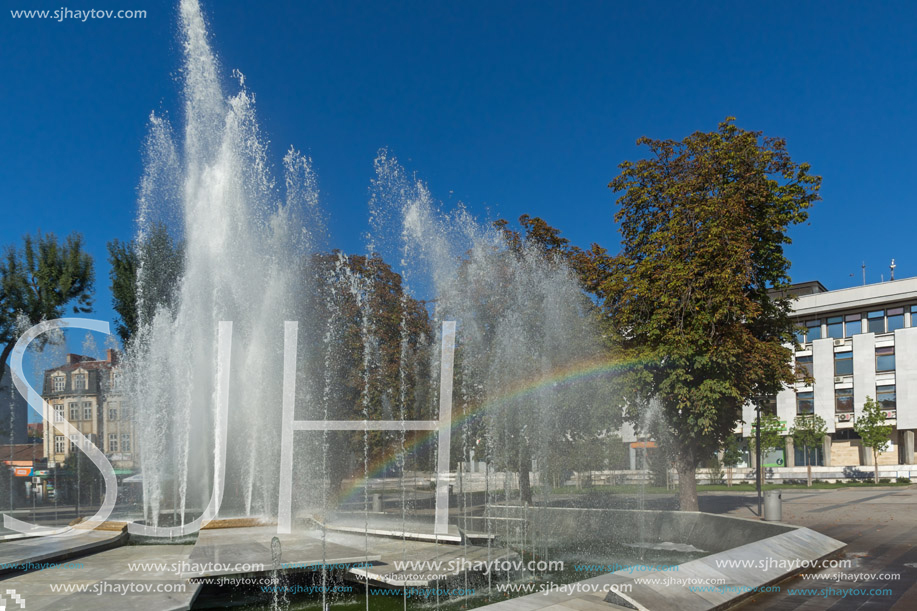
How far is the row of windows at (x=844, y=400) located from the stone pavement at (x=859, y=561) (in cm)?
3152

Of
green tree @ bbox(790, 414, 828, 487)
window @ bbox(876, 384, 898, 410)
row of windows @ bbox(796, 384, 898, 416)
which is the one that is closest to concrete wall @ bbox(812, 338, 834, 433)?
row of windows @ bbox(796, 384, 898, 416)

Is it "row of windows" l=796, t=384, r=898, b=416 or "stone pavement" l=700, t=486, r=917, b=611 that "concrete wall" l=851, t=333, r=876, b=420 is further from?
"stone pavement" l=700, t=486, r=917, b=611

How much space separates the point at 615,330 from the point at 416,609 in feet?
42.5

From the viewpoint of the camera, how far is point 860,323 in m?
57.5

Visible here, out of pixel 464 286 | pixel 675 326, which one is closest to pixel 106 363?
pixel 464 286

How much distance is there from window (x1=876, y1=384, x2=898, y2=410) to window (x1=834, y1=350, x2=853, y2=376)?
2563 mm

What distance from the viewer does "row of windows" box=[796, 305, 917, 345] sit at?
55281 mm

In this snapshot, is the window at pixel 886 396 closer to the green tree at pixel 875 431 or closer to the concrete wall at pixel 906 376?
the concrete wall at pixel 906 376

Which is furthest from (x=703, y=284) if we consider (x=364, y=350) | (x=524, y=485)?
(x=364, y=350)

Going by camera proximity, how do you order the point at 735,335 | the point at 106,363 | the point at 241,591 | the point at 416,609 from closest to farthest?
the point at 416,609
the point at 241,591
the point at 735,335
the point at 106,363

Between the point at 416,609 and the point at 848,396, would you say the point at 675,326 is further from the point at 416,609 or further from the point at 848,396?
the point at 848,396

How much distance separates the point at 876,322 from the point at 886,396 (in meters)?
6.20

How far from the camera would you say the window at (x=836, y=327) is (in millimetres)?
58688

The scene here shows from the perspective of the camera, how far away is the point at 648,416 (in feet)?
74.6
